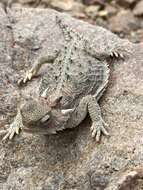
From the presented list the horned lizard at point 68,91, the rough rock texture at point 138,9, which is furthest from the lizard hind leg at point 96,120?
the rough rock texture at point 138,9

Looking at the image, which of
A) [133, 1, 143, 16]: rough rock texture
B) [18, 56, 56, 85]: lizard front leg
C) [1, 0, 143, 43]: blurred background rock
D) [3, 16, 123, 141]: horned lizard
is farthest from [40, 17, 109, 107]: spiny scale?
[133, 1, 143, 16]: rough rock texture

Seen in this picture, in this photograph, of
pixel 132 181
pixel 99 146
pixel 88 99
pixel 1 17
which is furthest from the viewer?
pixel 1 17

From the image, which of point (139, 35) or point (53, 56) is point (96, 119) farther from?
point (139, 35)

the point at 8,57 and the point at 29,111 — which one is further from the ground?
the point at 29,111

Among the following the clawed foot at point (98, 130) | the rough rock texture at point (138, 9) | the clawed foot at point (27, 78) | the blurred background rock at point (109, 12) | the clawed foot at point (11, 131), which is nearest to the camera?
the clawed foot at point (98, 130)

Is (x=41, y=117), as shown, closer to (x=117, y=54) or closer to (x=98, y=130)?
(x=98, y=130)

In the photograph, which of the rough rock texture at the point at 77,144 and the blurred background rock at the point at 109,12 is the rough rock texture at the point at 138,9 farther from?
the rough rock texture at the point at 77,144

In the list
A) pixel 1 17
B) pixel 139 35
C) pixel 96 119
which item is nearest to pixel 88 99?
pixel 96 119

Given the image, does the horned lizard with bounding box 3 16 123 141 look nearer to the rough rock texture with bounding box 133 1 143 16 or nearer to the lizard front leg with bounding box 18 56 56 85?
the lizard front leg with bounding box 18 56 56 85
